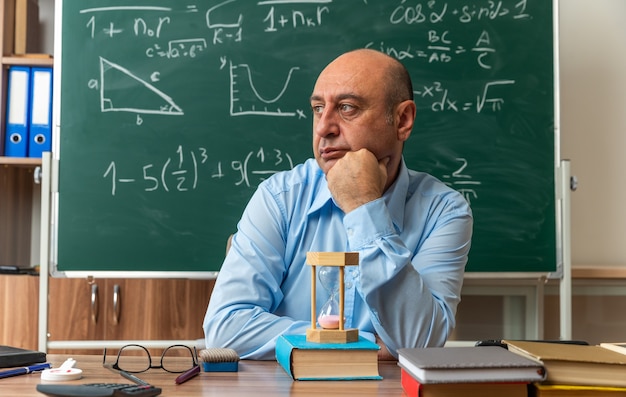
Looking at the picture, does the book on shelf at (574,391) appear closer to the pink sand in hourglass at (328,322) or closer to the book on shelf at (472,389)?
the book on shelf at (472,389)

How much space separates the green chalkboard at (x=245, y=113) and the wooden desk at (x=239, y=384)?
1.66 metres

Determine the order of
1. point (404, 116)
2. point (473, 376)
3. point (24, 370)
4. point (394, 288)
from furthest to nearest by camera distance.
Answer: point (404, 116) < point (394, 288) < point (24, 370) < point (473, 376)

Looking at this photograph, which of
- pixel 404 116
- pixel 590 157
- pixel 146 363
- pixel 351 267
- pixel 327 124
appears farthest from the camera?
pixel 590 157

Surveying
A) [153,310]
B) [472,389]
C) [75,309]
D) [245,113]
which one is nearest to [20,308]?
[75,309]

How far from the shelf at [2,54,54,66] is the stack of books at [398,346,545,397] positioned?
2558 millimetres

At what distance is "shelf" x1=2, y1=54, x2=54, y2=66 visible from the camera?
122 inches

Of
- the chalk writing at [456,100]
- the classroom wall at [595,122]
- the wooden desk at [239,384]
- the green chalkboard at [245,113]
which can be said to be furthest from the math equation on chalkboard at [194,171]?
the wooden desk at [239,384]

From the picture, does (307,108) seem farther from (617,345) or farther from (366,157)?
(617,345)

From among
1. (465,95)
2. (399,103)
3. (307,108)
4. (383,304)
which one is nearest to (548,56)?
(465,95)

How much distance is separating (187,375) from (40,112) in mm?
2209

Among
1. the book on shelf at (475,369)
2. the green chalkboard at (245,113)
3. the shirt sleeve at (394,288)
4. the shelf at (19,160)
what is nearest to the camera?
the book on shelf at (475,369)

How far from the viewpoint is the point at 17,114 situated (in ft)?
10.1

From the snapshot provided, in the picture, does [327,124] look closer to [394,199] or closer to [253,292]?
[394,199]

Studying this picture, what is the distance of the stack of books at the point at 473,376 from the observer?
0.99m
